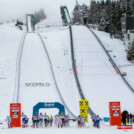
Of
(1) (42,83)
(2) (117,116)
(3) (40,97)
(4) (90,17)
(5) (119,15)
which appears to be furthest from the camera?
(4) (90,17)

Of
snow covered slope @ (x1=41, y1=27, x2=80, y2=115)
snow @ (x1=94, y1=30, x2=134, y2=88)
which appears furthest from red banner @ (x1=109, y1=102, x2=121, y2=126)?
snow @ (x1=94, y1=30, x2=134, y2=88)

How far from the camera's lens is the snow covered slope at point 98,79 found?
66.2 feet

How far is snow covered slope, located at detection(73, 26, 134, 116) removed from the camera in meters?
20.2

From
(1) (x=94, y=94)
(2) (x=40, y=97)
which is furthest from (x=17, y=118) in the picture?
(1) (x=94, y=94)

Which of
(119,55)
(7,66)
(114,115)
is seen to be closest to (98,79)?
(119,55)

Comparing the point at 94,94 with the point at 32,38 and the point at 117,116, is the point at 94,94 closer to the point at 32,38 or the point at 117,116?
the point at 117,116

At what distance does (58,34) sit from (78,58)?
410 inches

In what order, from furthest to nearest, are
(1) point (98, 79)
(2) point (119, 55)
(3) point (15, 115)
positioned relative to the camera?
(2) point (119, 55), (1) point (98, 79), (3) point (15, 115)

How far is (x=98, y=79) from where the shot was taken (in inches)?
968

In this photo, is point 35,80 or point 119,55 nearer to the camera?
point 35,80

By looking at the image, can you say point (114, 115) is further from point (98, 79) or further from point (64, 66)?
point (64, 66)

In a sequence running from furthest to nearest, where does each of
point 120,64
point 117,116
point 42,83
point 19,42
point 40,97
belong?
point 19,42 < point 120,64 < point 42,83 < point 40,97 < point 117,116

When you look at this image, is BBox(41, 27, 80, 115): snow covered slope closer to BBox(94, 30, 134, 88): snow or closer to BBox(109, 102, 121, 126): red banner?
BBox(94, 30, 134, 88): snow

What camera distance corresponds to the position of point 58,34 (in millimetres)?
39656
